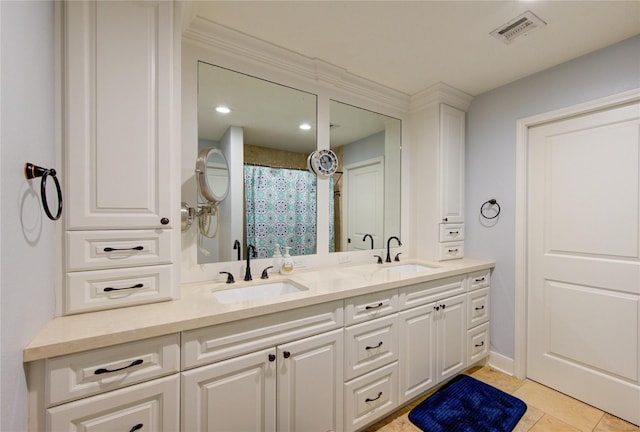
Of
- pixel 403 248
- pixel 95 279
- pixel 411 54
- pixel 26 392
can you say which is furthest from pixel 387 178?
pixel 26 392

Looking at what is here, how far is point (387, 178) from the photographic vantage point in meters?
2.62

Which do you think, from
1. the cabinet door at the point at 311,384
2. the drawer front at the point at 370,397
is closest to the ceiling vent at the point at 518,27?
the cabinet door at the point at 311,384

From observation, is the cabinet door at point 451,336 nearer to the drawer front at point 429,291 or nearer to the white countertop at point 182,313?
the drawer front at point 429,291

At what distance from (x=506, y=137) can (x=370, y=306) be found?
1.95 meters

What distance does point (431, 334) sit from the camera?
78.2 inches

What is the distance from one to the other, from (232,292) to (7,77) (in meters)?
1.26

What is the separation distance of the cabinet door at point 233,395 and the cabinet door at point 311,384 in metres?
0.06

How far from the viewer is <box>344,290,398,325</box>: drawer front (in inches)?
61.8

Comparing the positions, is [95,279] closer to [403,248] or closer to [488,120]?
[403,248]

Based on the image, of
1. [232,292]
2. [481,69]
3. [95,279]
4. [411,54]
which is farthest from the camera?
[481,69]

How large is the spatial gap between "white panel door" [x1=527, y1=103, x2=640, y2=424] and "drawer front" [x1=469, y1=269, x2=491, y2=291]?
0.30 m

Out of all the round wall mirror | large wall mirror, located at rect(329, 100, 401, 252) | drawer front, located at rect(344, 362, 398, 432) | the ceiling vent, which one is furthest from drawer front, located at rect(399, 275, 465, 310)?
the ceiling vent

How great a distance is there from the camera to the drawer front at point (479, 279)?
2.30 m

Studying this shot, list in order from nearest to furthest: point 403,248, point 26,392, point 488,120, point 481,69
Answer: point 26,392 → point 481,69 → point 488,120 → point 403,248
